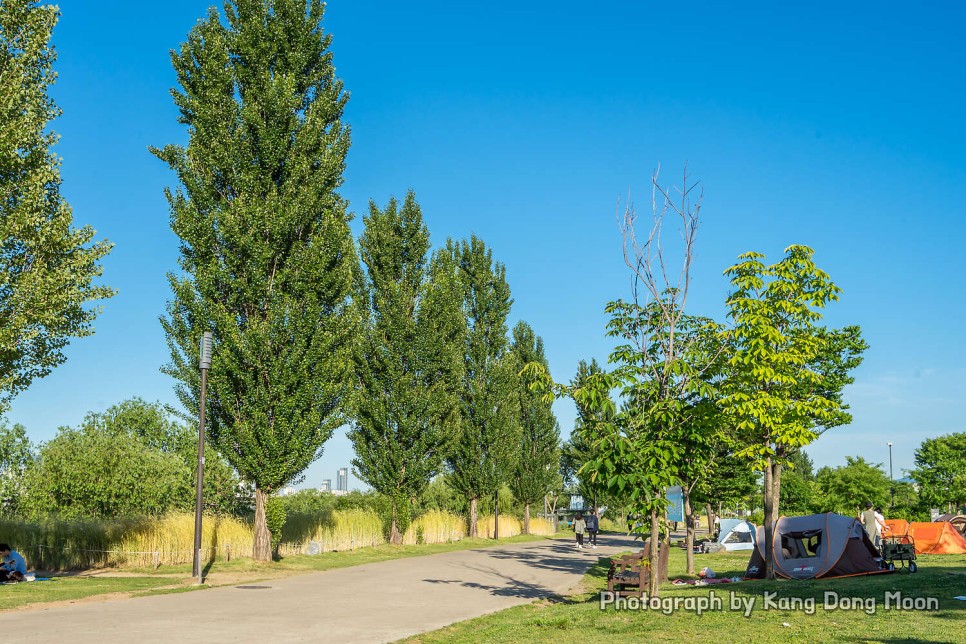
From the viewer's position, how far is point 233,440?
2372cm

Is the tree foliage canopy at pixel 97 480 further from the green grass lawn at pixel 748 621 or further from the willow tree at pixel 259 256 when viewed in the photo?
the green grass lawn at pixel 748 621

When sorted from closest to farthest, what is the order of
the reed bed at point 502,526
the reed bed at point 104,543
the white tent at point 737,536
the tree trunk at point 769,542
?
the tree trunk at point 769,542, the reed bed at point 104,543, the white tent at point 737,536, the reed bed at point 502,526

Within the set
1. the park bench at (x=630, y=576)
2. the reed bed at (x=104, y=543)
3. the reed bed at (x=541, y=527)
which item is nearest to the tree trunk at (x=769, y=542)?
the park bench at (x=630, y=576)

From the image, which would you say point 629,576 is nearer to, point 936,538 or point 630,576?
point 630,576

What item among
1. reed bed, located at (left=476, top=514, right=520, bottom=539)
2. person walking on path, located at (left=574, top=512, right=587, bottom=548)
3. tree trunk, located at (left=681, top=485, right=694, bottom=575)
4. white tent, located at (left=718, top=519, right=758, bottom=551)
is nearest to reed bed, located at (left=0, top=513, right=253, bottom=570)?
tree trunk, located at (left=681, top=485, right=694, bottom=575)

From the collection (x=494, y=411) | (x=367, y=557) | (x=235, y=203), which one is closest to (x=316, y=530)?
(x=367, y=557)

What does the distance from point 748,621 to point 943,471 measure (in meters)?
39.8

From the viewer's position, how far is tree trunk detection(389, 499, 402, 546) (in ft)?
111

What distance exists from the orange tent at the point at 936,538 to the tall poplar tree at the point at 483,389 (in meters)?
20.3

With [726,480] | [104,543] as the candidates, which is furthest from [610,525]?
[104,543]

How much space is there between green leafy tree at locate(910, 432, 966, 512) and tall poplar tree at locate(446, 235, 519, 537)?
23.6m

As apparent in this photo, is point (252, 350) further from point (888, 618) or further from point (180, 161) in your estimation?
point (888, 618)

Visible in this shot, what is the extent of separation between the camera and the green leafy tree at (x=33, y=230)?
1873 cm

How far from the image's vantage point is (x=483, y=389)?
145 ft
